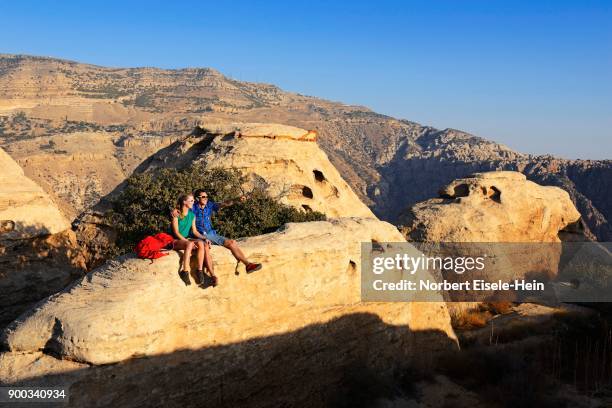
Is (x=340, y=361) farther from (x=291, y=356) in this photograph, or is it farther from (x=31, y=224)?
(x=31, y=224)

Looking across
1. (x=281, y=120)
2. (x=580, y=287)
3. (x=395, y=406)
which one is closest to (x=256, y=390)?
(x=395, y=406)

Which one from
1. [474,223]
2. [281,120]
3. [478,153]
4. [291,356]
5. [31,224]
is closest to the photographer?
[291,356]

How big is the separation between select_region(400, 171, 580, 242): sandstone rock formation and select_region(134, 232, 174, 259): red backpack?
37.5 ft

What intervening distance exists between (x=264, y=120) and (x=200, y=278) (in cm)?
8121

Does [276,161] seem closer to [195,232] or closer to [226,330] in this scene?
[195,232]

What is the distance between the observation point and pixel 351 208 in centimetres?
1537

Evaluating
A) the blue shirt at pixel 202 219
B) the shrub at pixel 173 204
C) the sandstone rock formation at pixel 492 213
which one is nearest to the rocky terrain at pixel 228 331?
the blue shirt at pixel 202 219

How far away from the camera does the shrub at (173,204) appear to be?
10.9m

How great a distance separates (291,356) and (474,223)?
11.1 m

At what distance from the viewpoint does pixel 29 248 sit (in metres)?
12.3

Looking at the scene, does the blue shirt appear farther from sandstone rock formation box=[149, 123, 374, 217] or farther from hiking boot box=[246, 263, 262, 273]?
sandstone rock formation box=[149, 123, 374, 217]

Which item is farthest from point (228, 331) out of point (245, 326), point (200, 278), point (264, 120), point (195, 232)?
point (264, 120)

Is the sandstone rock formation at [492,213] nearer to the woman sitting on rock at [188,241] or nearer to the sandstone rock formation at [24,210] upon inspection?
the sandstone rock formation at [24,210]

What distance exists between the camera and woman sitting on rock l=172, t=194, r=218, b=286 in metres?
7.32
